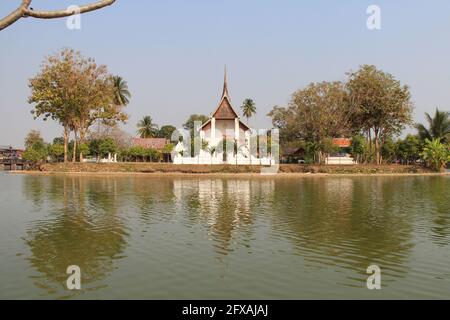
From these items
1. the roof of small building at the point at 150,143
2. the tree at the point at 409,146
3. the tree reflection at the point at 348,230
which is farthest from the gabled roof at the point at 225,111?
the tree reflection at the point at 348,230

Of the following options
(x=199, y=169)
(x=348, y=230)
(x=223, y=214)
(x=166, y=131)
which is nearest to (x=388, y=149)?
(x=199, y=169)

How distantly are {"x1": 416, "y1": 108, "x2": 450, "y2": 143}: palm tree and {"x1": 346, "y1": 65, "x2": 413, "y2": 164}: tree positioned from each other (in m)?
4.03

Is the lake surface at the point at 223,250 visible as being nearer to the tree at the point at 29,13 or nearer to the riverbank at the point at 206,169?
the tree at the point at 29,13

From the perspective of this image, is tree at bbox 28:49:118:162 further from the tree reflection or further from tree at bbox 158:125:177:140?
tree at bbox 158:125:177:140

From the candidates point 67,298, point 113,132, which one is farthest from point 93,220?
point 113,132

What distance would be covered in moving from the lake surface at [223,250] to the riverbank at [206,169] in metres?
33.7

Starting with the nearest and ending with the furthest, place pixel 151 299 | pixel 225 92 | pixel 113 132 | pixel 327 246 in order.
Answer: pixel 151 299 < pixel 327 246 < pixel 225 92 < pixel 113 132

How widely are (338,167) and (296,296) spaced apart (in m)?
51.7

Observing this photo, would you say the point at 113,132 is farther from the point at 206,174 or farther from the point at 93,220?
the point at 93,220

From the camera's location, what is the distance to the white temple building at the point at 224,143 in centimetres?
6744

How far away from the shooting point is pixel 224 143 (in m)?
68.8

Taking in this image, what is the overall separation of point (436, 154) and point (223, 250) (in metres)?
55.3

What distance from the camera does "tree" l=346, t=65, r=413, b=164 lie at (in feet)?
202

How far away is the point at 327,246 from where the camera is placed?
42.5 ft
